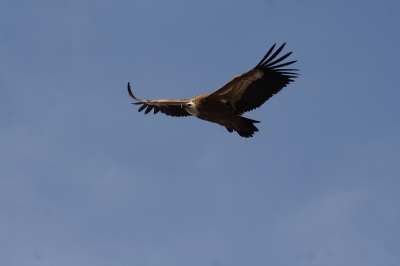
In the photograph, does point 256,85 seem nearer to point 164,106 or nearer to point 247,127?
point 247,127

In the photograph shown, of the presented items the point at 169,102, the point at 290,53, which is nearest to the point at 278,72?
the point at 290,53

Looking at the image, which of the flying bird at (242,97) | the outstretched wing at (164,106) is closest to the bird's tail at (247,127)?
the flying bird at (242,97)

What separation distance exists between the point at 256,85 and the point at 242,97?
1.79ft

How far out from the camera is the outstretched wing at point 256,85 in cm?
1593

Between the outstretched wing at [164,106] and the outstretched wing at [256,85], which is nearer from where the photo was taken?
the outstretched wing at [256,85]

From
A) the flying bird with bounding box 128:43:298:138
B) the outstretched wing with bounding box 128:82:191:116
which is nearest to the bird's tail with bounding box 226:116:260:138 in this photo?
the flying bird with bounding box 128:43:298:138

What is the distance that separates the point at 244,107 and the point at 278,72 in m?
1.45

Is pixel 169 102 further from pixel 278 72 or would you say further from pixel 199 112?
pixel 278 72

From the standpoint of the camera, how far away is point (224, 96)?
16.8 m

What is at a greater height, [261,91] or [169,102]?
[169,102]

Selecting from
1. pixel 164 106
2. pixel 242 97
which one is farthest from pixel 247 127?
pixel 164 106

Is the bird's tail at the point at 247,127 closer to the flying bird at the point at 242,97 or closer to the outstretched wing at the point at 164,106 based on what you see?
the flying bird at the point at 242,97

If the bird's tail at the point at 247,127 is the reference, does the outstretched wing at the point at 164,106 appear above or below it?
above

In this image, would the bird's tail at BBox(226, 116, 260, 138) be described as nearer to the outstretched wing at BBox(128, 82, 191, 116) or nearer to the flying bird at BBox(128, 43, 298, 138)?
the flying bird at BBox(128, 43, 298, 138)
